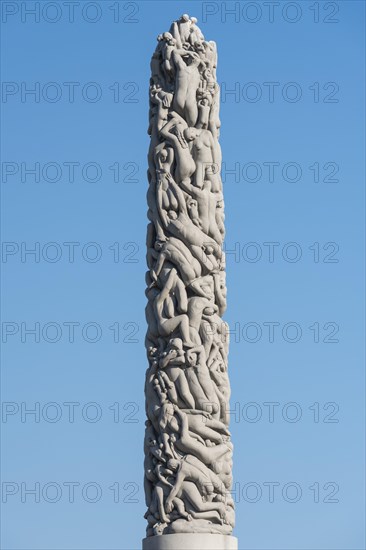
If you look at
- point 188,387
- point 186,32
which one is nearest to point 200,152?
point 186,32

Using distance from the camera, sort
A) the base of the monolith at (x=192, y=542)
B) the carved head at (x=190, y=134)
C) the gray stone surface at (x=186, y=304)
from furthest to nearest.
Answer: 1. the carved head at (x=190, y=134)
2. the gray stone surface at (x=186, y=304)
3. the base of the monolith at (x=192, y=542)

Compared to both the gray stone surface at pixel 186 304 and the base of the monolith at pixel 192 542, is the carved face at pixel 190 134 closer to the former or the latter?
the gray stone surface at pixel 186 304

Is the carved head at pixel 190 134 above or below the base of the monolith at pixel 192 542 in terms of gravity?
above

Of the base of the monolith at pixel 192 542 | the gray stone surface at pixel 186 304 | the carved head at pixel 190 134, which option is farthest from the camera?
the carved head at pixel 190 134

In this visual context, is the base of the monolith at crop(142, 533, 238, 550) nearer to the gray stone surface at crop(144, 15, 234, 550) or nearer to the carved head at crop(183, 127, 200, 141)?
the gray stone surface at crop(144, 15, 234, 550)

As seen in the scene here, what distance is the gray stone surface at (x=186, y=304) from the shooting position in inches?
733

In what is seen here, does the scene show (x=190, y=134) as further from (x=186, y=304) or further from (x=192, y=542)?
(x=192, y=542)

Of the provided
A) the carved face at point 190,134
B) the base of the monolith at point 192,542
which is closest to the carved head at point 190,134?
the carved face at point 190,134

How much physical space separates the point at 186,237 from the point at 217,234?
0.46 metres

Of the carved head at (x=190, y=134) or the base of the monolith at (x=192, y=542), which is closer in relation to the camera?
the base of the monolith at (x=192, y=542)

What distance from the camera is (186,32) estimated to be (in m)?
20.1

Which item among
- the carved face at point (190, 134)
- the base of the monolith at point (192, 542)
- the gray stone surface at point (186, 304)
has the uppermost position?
the carved face at point (190, 134)

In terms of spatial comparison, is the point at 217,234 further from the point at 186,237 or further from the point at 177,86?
the point at 177,86

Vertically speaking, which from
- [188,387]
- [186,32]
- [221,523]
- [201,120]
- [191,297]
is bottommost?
[221,523]
